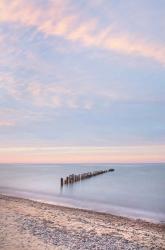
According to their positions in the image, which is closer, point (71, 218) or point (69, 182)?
point (71, 218)

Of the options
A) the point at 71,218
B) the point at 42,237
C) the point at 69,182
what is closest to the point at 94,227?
the point at 71,218

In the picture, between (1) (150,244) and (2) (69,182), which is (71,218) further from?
(2) (69,182)

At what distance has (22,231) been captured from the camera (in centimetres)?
1603

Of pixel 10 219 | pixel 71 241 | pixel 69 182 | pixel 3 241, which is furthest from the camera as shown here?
pixel 69 182

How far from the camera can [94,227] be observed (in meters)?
19.1

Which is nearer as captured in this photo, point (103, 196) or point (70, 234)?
point (70, 234)

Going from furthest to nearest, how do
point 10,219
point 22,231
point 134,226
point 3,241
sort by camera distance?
1. point 134,226
2. point 10,219
3. point 22,231
4. point 3,241

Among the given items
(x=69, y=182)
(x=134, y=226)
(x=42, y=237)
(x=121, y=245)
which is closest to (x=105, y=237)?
(x=121, y=245)

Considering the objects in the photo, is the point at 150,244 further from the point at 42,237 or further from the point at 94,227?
the point at 42,237

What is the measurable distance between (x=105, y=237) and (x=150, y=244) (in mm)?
2179

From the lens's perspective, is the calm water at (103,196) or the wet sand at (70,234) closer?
the wet sand at (70,234)

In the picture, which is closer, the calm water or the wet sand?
the wet sand

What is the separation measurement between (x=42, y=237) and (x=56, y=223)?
13.5 ft

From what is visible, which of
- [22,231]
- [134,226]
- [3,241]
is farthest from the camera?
[134,226]
